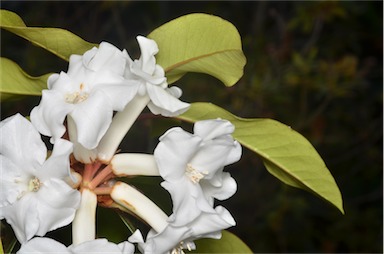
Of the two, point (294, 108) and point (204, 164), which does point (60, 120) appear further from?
point (294, 108)

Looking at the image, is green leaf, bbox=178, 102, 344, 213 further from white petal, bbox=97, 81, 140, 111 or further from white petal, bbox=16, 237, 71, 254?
white petal, bbox=16, 237, 71, 254

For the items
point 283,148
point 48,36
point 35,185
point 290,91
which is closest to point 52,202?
point 35,185

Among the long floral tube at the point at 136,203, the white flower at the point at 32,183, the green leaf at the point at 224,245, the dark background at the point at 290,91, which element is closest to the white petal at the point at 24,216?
the white flower at the point at 32,183

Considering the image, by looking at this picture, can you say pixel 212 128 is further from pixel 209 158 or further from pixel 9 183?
pixel 9 183

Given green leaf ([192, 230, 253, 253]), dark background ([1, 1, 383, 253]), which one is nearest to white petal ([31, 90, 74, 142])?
green leaf ([192, 230, 253, 253])

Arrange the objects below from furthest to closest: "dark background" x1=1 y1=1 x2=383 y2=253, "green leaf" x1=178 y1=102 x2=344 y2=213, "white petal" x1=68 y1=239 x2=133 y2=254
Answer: "dark background" x1=1 y1=1 x2=383 y2=253
"green leaf" x1=178 y1=102 x2=344 y2=213
"white petal" x1=68 y1=239 x2=133 y2=254

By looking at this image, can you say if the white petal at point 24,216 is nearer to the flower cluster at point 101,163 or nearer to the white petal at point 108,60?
the flower cluster at point 101,163
